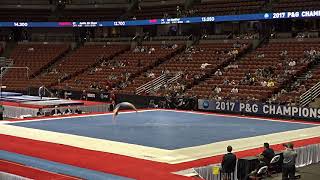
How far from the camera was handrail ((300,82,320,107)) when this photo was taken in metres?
31.1

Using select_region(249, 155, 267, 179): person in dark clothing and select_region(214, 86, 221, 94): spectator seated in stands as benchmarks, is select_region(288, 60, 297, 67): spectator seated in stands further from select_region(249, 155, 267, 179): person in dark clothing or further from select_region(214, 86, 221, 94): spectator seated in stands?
select_region(249, 155, 267, 179): person in dark clothing

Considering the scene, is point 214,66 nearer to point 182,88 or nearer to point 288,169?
point 182,88

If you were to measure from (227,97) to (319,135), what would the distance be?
12962 millimetres

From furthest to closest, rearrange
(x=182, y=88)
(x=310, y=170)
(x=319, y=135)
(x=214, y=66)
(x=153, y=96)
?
1. (x=214, y=66)
2. (x=182, y=88)
3. (x=153, y=96)
4. (x=319, y=135)
5. (x=310, y=170)

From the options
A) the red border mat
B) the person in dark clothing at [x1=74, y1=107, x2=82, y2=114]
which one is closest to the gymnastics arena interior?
the red border mat

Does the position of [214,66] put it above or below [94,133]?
above

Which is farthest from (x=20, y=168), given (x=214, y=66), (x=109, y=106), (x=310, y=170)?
(x=214, y=66)

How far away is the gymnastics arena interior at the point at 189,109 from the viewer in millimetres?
16109

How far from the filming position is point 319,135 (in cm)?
2203

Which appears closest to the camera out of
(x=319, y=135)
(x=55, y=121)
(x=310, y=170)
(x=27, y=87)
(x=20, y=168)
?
(x=20, y=168)

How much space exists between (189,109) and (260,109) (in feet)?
17.7

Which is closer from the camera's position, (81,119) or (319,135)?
(319,135)

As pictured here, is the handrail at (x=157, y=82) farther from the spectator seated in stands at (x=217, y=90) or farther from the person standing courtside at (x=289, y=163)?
the person standing courtside at (x=289, y=163)

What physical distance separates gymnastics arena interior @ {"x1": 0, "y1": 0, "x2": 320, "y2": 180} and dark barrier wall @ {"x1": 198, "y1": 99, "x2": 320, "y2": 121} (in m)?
0.06
